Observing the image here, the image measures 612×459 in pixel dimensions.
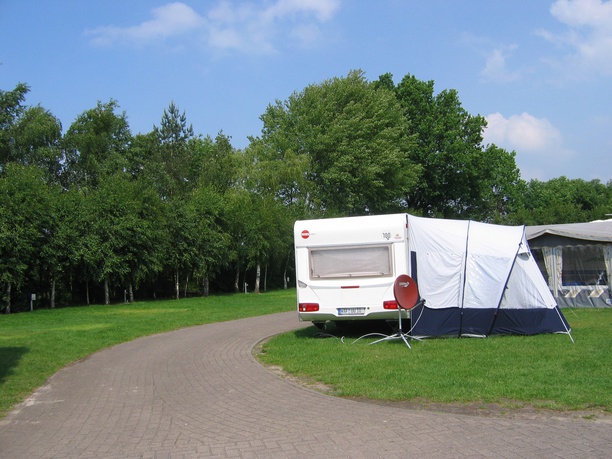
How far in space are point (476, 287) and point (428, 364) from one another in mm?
4173

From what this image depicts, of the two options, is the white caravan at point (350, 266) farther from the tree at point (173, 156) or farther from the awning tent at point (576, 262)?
the tree at point (173, 156)

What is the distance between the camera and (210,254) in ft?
118

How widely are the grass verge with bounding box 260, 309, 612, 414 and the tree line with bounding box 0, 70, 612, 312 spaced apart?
18.4 metres

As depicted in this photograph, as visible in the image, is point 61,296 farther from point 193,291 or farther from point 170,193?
point 170,193

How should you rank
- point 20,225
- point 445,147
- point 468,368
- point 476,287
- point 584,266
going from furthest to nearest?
point 445,147
point 20,225
point 584,266
point 476,287
point 468,368

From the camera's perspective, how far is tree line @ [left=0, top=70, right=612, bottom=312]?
94.3ft

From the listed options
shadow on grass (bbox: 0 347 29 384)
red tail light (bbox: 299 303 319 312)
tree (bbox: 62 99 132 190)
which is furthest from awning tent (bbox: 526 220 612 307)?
tree (bbox: 62 99 132 190)

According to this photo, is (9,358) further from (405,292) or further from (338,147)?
(338,147)

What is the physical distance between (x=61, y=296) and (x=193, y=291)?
419 inches

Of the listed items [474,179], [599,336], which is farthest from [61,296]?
[474,179]

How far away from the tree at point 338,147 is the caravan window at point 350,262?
29639 mm

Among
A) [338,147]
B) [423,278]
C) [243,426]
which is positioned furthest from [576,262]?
[338,147]

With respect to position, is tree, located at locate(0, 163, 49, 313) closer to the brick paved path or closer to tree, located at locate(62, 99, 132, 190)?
the brick paved path

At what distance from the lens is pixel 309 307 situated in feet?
45.0
